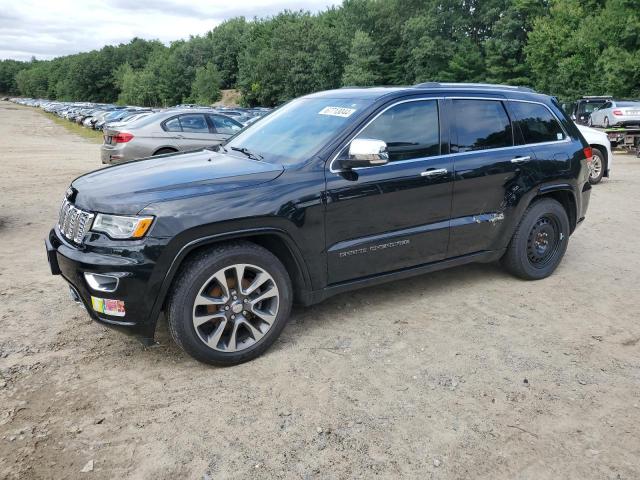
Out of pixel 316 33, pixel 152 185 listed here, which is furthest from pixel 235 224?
pixel 316 33

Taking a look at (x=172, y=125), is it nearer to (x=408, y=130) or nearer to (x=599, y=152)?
(x=408, y=130)

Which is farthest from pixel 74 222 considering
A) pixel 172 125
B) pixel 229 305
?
pixel 172 125

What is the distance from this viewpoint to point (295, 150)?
407 centimetres

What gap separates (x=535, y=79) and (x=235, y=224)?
5191 centimetres

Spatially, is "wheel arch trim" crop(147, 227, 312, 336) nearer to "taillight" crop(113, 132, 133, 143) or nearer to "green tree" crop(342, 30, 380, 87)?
"taillight" crop(113, 132, 133, 143)

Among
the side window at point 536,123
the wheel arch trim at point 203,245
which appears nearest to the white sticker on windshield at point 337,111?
the wheel arch trim at point 203,245

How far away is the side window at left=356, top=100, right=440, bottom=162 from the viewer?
416 centimetres

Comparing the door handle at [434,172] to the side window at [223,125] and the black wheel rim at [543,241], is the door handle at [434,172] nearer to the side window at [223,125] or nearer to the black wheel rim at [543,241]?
the black wheel rim at [543,241]

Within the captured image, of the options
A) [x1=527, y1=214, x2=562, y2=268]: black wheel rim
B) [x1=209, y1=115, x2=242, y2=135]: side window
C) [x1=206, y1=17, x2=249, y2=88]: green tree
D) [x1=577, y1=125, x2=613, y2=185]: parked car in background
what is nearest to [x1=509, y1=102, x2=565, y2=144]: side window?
[x1=527, y1=214, x2=562, y2=268]: black wheel rim

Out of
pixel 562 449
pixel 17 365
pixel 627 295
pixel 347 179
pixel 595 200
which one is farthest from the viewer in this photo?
pixel 595 200

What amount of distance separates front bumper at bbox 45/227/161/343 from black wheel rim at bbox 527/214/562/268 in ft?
11.5

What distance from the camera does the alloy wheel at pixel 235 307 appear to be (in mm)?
3523

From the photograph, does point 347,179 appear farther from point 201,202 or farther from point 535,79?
point 535,79

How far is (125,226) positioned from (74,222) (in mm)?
495
